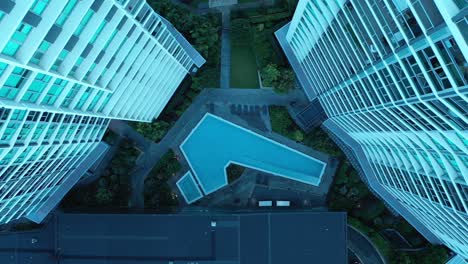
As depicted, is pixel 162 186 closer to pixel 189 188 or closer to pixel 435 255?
pixel 189 188

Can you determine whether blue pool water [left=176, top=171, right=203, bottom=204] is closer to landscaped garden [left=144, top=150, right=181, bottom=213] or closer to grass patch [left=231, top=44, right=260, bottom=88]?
landscaped garden [left=144, top=150, right=181, bottom=213]

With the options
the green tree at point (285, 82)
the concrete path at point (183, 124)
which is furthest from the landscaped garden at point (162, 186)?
the green tree at point (285, 82)

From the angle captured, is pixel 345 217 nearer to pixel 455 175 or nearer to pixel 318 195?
pixel 318 195

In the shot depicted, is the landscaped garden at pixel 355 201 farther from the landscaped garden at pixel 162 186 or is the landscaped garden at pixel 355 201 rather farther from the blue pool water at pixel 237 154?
the landscaped garden at pixel 162 186

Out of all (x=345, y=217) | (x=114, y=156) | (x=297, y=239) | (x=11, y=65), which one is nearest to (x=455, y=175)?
(x=345, y=217)

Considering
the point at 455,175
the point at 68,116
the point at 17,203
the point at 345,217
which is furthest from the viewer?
the point at 345,217

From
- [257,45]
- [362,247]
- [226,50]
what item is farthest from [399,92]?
[362,247]

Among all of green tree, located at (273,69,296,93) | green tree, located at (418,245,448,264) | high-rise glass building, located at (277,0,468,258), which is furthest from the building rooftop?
green tree, located at (273,69,296,93)
